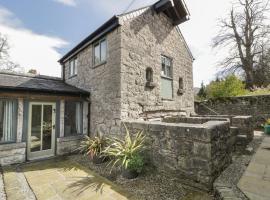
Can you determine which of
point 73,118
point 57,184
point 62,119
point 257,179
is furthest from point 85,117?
point 257,179

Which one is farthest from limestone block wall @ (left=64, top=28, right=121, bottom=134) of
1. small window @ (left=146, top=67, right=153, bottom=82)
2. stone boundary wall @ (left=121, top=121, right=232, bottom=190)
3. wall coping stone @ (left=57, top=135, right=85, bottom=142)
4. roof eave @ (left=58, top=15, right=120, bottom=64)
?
stone boundary wall @ (left=121, top=121, right=232, bottom=190)

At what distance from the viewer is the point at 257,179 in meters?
3.62

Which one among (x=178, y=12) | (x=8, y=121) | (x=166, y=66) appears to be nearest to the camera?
(x=8, y=121)

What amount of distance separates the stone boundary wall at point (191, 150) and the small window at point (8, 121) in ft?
16.1

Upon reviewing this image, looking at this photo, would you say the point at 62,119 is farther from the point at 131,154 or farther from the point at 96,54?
the point at 131,154

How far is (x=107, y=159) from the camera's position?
19.1 feet

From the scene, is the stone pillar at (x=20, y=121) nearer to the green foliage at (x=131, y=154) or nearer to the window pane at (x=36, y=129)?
the window pane at (x=36, y=129)

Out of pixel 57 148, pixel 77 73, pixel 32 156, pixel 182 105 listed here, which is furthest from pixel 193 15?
pixel 32 156

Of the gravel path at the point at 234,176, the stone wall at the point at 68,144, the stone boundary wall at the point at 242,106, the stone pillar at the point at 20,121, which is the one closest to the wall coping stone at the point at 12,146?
the stone pillar at the point at 20,121

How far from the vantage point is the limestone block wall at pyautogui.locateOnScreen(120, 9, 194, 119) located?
628cm

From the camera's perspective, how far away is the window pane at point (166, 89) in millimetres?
7902

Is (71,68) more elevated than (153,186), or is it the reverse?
(71,68)

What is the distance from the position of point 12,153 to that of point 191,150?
19.4 ft

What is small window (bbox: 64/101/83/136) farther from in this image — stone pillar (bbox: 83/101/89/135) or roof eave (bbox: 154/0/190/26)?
roof eave (bbox: 154/0/190/26)
